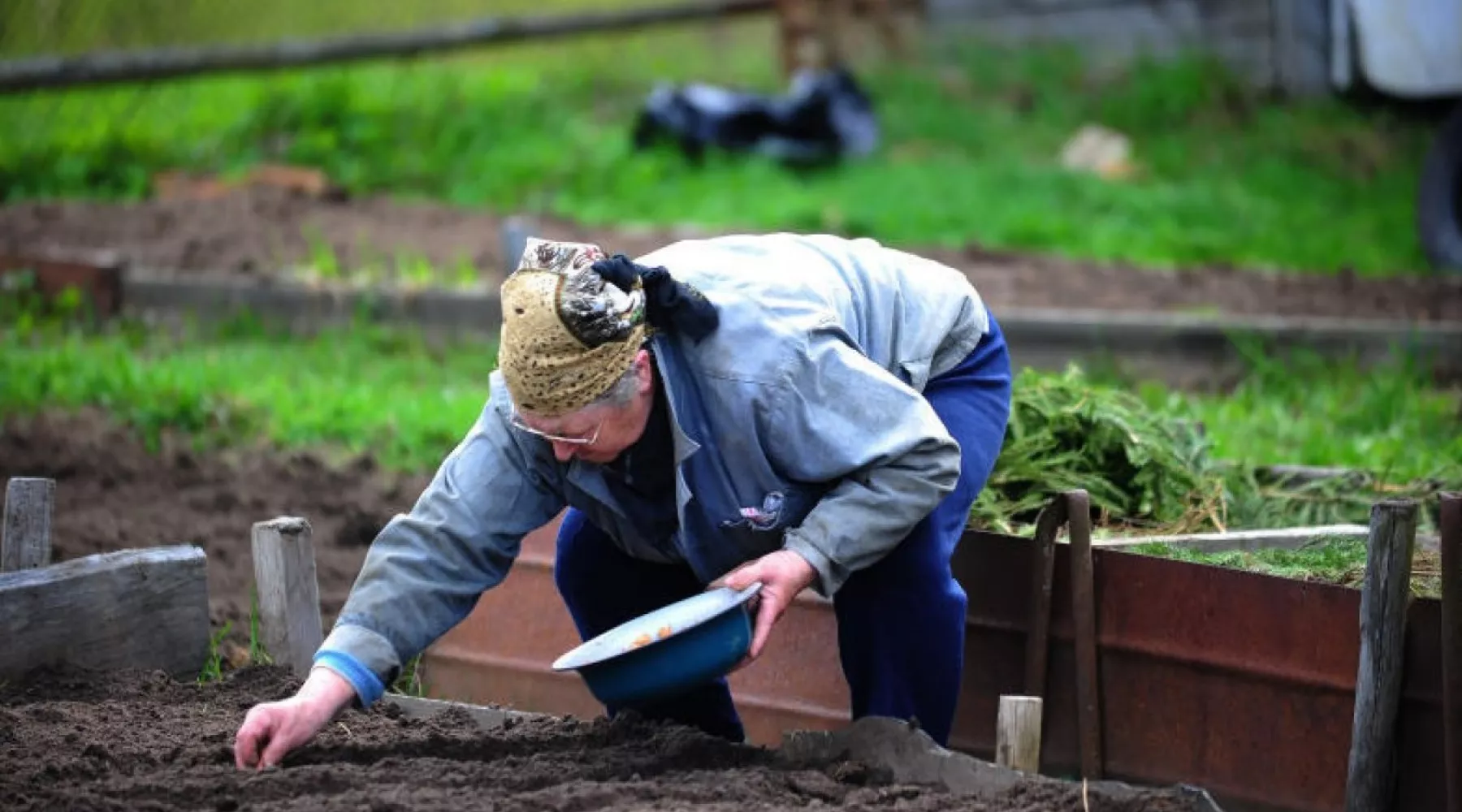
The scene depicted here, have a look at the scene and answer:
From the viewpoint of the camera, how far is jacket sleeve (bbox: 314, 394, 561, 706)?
325cm

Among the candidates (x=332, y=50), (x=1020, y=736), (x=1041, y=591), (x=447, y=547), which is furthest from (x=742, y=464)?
(x=332, y=50)

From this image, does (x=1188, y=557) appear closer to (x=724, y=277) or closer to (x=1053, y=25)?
(x=724, y=277)

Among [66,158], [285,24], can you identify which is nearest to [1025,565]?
[66,158]

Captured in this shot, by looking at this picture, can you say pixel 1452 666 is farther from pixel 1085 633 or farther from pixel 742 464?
pixel 742 464

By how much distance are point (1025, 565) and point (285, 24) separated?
856 cm

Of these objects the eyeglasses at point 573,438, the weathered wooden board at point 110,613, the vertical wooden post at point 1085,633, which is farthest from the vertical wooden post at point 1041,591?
the weathered wooden board at point 110,613

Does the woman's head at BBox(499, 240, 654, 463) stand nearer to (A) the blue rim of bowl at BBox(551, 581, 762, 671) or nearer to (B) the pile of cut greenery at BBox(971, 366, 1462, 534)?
(A) the blue rim of bowl at BBox(551, 581, 762, 671)

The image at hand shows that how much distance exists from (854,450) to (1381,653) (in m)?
0.93

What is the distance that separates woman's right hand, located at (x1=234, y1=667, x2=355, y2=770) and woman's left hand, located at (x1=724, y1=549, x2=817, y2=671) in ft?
2.08

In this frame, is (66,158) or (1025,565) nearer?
(1025,565)

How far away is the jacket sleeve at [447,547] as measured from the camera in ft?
10.6

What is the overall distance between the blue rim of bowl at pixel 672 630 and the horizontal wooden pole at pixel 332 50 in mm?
7459

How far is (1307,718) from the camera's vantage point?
349cm

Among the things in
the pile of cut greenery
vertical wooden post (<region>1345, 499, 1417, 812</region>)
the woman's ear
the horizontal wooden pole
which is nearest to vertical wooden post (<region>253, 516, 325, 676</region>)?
the woman's ear
